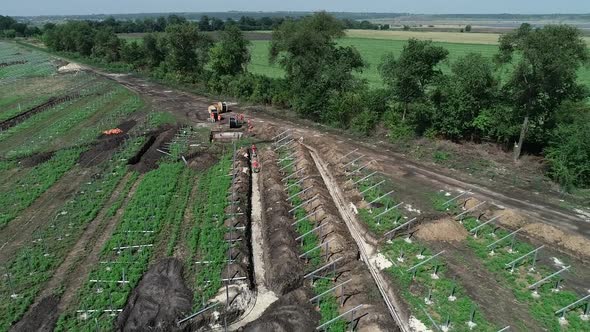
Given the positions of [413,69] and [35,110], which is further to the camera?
[35,110]

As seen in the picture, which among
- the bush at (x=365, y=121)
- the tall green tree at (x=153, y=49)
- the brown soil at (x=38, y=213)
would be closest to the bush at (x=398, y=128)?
the bush at (x=365, y=121)

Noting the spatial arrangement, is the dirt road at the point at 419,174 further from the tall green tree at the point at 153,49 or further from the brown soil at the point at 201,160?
the tall green tree at the point at 153,49

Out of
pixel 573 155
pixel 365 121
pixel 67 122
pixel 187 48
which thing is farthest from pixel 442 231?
pixel 187 48

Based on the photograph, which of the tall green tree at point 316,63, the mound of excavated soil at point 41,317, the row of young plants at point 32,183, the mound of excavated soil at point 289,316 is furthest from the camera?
the tall green tree at point 316,63

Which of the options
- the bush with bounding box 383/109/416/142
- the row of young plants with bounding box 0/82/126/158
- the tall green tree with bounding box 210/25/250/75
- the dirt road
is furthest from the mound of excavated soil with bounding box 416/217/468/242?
the tall green tree with bounding box 210/25/250/75

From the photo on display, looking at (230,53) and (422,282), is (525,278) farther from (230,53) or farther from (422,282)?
(230,53)

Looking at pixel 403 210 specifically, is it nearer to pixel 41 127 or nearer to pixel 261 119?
pixel 261 119
